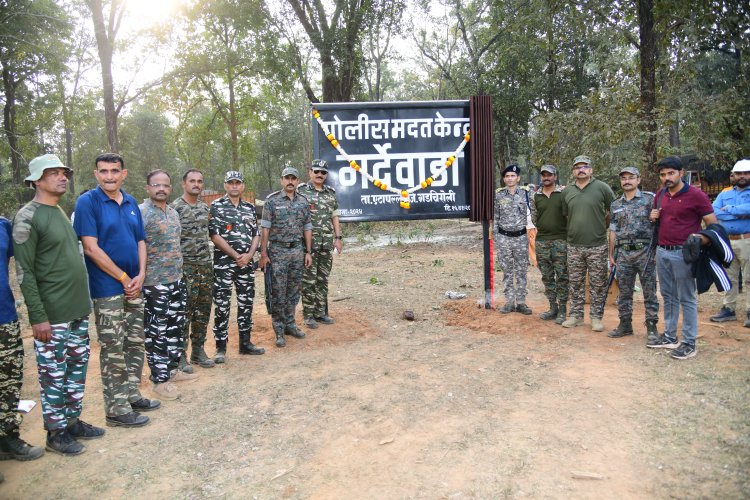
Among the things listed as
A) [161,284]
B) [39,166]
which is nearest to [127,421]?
[161,284]

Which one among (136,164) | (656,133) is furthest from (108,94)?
(136,164)

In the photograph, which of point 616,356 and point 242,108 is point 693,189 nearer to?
point 616,356

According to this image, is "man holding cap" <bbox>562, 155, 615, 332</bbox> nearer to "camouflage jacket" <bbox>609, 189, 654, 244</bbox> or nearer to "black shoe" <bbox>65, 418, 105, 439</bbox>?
"camouflage jacket" <bbox>609, 189, 654, 244</bbox>

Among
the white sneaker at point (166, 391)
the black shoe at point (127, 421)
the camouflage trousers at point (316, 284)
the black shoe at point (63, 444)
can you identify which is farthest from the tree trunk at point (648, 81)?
the black shoe at point (63, 444)

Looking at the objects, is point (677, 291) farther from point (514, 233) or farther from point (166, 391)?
point (166, 391)

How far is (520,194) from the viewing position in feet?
21.6

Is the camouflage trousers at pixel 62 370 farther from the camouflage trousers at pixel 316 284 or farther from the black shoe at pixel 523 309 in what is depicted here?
the black shoe at pixel 523 309

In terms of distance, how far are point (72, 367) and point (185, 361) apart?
146 centimetres

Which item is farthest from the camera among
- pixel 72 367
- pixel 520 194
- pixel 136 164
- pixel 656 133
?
pixel 136 164

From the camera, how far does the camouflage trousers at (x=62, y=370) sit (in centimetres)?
337

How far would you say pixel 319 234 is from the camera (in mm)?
6371

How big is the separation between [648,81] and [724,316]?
4.45 meters

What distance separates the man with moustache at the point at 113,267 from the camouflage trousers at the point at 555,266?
454 centimetres

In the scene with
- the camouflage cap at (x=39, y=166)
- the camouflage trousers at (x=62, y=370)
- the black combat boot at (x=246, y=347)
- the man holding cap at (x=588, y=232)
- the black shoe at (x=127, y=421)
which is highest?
the camouflage cap at (x=39, y=166)
